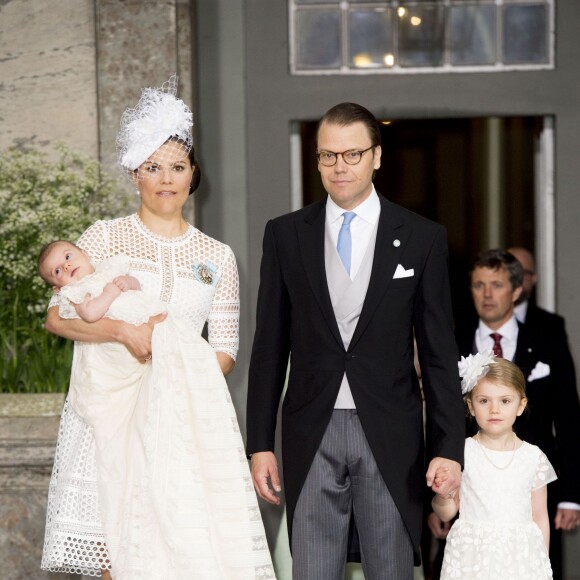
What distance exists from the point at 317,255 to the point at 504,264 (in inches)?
74.8

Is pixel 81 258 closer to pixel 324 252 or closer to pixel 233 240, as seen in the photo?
pixel 324 252

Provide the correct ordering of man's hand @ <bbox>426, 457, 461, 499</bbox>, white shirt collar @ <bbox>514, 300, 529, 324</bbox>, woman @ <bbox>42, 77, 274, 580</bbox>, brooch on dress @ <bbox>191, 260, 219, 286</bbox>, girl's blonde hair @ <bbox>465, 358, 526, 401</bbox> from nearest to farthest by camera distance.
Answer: man's hand @ <bbox>426, 457, 461, 499</bbox> < woman @ <bbox>42, 77, 274, 580</bbox> < brooch on dress @ <bbox>191, 260, 219, 286</bbox> < girl's blonde hair @ <bbox>465, 358, 526, 401</bbox> < white shirt collar @ <bbox>514, 300, 529, 324</bbox>

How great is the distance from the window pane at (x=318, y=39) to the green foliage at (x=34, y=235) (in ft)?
4.25

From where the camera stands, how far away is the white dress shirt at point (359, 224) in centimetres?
361

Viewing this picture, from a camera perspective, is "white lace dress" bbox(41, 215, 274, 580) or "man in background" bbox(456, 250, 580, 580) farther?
"man in background" bbox(456, 250, 580, 580)

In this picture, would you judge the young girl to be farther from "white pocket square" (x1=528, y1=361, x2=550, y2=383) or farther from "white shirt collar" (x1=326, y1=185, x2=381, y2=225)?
"white pocket square" (x1=528, y1=361, x2=550, y2=383)

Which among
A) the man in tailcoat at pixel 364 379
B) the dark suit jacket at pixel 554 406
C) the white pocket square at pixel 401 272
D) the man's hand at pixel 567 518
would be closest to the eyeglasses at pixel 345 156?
the man in tailcoat at pixel 364 379

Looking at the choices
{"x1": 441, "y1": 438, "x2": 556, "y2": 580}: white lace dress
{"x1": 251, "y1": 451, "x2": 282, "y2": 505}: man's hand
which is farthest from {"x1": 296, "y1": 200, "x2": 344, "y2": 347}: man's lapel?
{"x1": 441, "y1": 438, "x2": 556, "y2": 580}: white lace dress

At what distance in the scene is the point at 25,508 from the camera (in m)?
4.93

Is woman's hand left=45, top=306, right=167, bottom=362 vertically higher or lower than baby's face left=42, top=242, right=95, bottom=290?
lower

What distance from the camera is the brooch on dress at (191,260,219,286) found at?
3.83m

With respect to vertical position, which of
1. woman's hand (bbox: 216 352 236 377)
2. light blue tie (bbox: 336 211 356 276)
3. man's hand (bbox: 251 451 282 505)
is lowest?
man's hand (bbox: 251 451 282 505)

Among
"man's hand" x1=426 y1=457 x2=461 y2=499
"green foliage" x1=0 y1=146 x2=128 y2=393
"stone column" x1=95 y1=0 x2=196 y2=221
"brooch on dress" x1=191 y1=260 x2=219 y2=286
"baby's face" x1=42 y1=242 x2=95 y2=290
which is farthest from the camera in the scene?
"stone column" x1=95 y1=0 x2=196 y2=221

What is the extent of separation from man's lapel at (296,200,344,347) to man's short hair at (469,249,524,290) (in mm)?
1747
